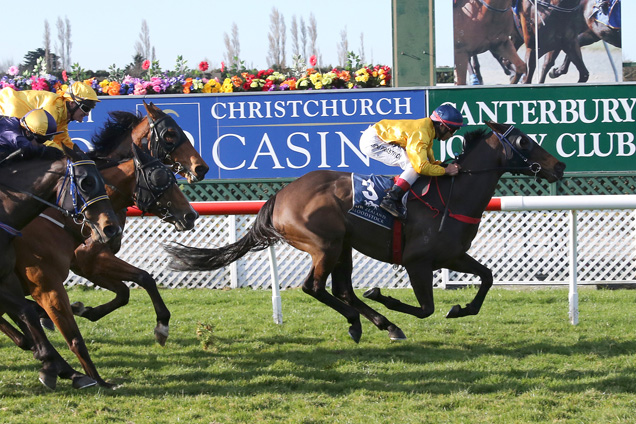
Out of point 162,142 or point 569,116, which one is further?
point 569,116

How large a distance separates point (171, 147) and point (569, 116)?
4.84 metres

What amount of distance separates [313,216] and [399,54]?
4.26 m

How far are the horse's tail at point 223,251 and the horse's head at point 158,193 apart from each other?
626 millimetres

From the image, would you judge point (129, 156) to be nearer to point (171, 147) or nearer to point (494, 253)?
point (171, 147)

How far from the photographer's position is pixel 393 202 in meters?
5.29

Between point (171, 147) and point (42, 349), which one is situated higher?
point (171, 147)

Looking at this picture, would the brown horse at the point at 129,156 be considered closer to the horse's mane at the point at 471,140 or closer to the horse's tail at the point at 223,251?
the horse's tail at the point at 223,251

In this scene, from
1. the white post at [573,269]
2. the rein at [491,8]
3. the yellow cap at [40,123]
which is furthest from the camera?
the rein at [491,8]

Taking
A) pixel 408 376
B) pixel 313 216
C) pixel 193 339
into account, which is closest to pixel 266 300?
pixel 193 339

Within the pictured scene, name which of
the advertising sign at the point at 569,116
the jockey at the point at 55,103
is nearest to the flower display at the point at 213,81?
the advertising sign at the point at 569,116

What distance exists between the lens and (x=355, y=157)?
338 inches

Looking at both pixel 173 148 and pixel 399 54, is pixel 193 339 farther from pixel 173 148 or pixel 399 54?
pixel 399 54

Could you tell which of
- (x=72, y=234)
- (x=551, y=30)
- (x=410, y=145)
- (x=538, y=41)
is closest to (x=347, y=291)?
(x=410, y=145)

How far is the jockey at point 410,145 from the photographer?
5273mm
